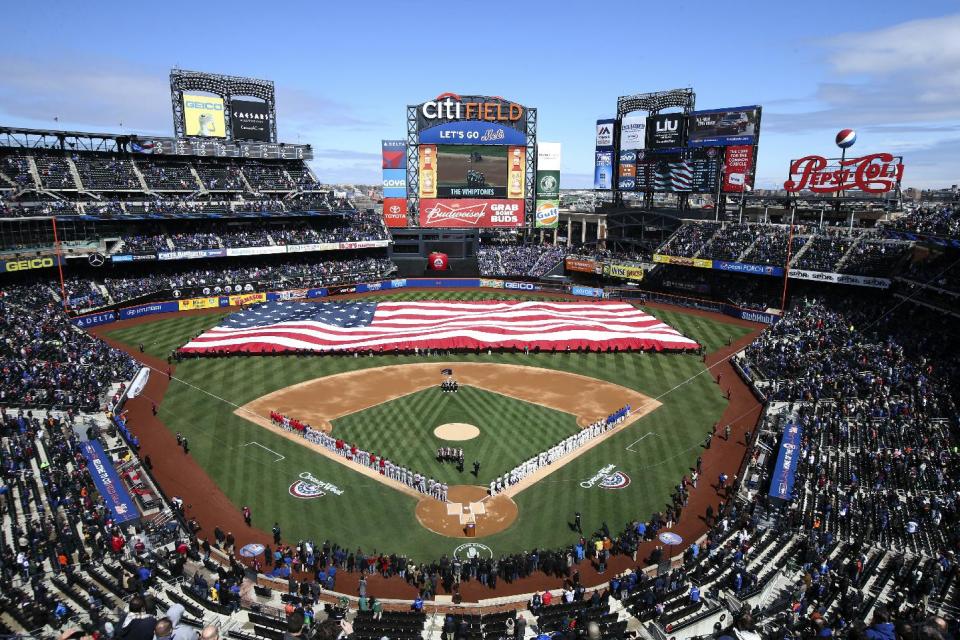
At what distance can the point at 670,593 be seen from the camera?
17.1 metres

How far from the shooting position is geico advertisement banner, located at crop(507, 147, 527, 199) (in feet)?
231

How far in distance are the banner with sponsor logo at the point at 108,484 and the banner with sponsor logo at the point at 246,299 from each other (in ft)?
114

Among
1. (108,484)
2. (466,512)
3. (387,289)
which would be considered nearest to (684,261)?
(387,289)

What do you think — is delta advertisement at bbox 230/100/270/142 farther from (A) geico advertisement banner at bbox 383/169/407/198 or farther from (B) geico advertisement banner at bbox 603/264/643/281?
(B) geico advertisement banner at bbox 603/264/643/281

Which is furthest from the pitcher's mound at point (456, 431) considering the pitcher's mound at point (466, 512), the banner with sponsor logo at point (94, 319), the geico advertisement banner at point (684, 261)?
the geico advertisement banner at point (684, 261)

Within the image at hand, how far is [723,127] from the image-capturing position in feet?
208

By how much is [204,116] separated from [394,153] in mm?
22782

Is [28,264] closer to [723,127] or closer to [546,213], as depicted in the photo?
[546,213]

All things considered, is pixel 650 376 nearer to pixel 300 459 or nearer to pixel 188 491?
pixel 300 459

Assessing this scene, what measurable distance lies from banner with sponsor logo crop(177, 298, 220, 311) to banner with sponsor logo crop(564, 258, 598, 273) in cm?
3932

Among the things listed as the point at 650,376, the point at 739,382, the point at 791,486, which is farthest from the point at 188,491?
the point at 739,382

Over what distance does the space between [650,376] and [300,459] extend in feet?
74.3

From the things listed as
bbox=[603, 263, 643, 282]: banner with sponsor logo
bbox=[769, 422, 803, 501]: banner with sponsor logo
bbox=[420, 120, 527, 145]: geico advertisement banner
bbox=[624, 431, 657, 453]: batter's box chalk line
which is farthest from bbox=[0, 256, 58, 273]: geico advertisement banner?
bbox=[769, 422, 803, 501]: banner with sponsor logo

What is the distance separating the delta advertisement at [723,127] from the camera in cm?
6175
